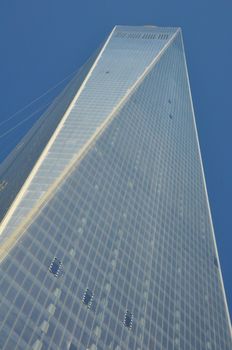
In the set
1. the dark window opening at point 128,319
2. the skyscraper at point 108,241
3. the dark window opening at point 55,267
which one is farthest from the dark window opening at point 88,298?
the dark window opening at point 128,319

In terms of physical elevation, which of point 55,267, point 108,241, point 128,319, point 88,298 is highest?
point 108,241

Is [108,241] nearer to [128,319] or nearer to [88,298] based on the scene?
[128,319]

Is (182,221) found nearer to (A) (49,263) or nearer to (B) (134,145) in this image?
(B) (134,145)

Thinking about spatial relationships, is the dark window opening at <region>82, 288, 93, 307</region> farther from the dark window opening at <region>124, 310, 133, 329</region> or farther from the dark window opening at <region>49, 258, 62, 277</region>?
the dark window opening at <region>124, 310, 133, 329</region>

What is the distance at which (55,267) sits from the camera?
76.6 metres

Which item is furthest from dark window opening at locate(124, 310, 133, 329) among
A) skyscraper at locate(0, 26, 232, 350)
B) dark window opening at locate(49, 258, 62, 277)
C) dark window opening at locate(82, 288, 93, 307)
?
dark window opening at locate(49, 258, 62, 277)

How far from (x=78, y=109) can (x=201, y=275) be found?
5555cm

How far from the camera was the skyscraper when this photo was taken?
7000 centimetres

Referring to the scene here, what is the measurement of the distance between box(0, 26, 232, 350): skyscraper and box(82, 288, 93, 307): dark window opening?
0.87 ft

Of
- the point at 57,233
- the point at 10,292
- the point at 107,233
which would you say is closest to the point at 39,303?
the point at 10,292

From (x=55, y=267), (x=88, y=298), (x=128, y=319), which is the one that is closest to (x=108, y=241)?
(x=128, y=319)

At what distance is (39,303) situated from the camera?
6762 centimetres

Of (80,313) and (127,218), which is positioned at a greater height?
(127,218)

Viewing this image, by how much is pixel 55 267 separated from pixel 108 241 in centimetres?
2348
